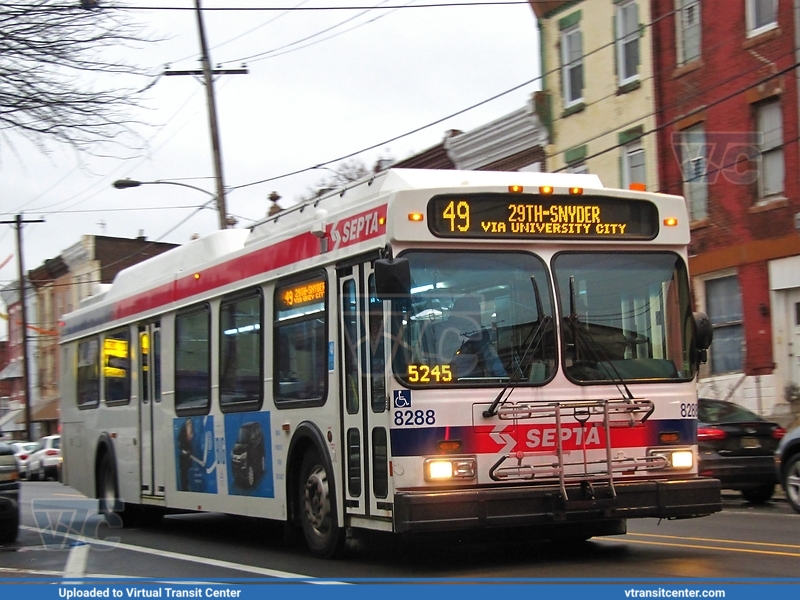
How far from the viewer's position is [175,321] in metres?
14.6

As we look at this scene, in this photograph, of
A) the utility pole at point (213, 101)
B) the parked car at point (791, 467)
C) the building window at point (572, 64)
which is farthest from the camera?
the building window at point (572, 64)

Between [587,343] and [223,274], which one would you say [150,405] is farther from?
[587,343]

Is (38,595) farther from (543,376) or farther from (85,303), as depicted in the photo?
(85,303)

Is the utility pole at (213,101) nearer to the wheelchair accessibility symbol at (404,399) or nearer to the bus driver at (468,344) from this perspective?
the bus driver at (468,344)

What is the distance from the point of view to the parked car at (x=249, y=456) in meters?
12.1

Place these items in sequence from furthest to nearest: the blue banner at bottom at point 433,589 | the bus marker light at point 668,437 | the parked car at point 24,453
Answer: the parked car at point 24,453
the bus marker light at point 668,437
the blue banner at bottom at point 433,589

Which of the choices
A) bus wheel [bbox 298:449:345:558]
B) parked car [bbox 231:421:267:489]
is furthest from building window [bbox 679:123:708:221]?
bus wheel [bbox 298:449:345:558]

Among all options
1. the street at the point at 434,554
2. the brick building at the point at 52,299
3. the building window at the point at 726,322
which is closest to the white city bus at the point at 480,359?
the street at the point at 434,554

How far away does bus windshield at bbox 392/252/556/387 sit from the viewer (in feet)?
31.2

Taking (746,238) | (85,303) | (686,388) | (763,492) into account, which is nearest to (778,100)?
(746,238)

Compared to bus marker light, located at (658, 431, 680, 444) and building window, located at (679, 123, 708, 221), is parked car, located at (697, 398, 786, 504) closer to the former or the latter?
bus marker light, located at (658, 431, 680, 444)

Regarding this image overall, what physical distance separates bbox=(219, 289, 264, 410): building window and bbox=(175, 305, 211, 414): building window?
1.47 ft

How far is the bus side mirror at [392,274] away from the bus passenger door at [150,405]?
663 cm

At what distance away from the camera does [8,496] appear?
48.2 ft
